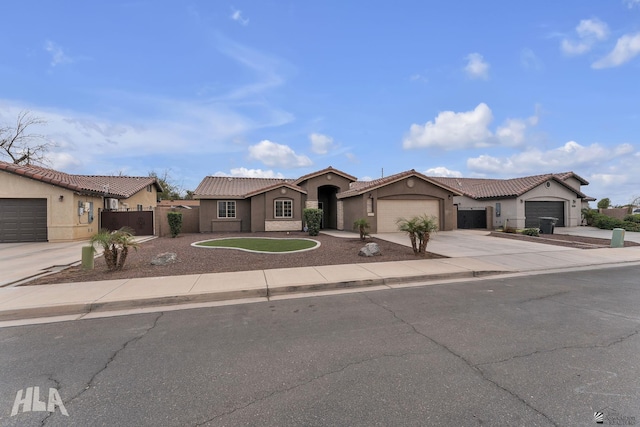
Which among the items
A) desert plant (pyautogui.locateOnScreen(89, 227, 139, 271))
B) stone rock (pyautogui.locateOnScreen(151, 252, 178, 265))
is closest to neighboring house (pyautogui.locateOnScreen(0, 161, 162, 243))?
desert plant (pyautogui.locateOnScreen(89, 227, 139, 271))

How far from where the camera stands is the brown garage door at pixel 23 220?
1620cm

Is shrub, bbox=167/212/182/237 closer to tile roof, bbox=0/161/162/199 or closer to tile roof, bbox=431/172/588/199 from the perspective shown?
tile roof, bbox=0/161/162/199

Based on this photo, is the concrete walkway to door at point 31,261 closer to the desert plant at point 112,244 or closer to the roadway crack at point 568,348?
the desert plant at point 112,244

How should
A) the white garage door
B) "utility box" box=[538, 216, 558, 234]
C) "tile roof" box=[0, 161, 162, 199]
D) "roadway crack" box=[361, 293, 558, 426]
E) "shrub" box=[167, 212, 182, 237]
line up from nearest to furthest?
"roadway crack" box=[361, 293, 558, 426], "tile roof" box=[0, 161, 162, 199], "shrub" box=[167, 212, 182, 237], "utility box" box=[538, 216, 558, 234], the white garage door

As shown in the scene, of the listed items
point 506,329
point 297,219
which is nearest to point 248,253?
point 506,329

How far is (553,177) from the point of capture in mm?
24688

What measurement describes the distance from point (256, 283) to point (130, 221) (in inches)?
709

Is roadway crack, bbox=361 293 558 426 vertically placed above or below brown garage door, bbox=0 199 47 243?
below

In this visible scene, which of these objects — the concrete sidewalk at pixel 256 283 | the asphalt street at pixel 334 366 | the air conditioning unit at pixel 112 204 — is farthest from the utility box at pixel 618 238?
the air conditioning unit at pixel 112 204

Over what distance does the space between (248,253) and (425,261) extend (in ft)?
21.3

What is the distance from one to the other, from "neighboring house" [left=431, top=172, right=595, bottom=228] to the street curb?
19464 millimetres

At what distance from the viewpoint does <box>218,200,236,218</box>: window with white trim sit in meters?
22.6

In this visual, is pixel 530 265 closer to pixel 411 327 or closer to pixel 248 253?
pixel 411 327

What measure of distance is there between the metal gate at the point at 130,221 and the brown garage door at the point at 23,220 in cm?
375
